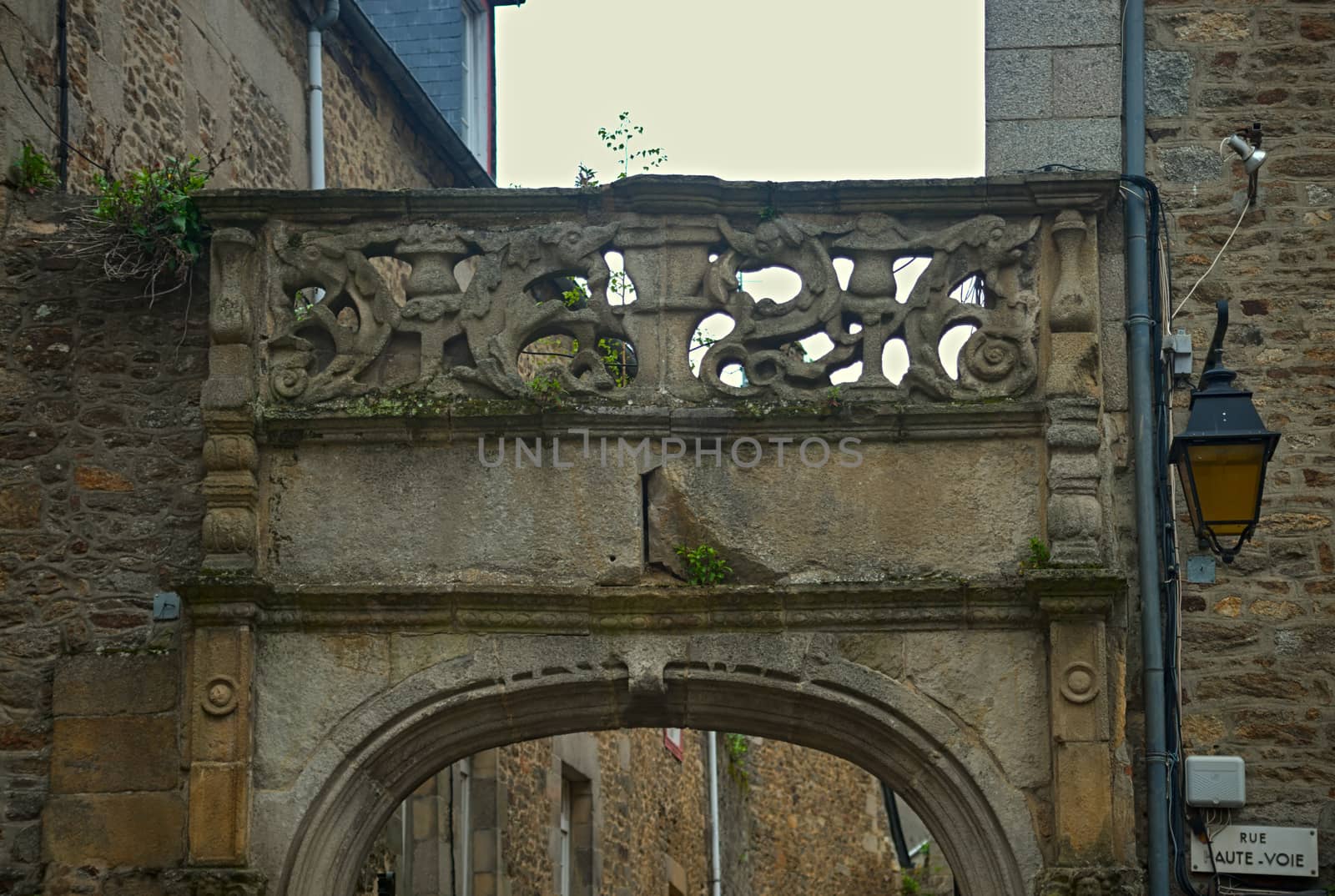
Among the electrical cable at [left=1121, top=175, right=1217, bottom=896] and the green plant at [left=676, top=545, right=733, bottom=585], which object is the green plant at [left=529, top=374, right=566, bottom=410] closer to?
the green plant at [left=676, top=545, right=733, bottom=585]

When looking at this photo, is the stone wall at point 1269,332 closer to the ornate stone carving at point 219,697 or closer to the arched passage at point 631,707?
the arched passage at point 631,707

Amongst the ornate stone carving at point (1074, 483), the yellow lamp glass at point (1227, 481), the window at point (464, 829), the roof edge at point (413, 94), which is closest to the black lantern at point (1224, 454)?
the yellow lamp glass at point (1227, 481)

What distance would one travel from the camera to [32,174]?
7.61m

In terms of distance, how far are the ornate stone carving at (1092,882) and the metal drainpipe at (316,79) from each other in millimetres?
6011

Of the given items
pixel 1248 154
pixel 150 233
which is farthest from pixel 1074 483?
pixel 150 233

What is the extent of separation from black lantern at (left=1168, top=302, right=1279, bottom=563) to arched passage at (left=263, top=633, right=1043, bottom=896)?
41.6 inches

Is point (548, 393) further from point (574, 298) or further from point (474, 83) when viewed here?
point (474, 83)

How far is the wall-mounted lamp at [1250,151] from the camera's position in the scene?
7199 millimetres

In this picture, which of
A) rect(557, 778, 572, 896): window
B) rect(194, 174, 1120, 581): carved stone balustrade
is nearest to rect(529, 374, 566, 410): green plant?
rect(194, 174, 1120, 581): carved stone balustrade

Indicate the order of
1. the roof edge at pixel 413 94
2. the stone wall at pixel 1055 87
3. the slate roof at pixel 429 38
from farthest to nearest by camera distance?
1. the slate roof at pixel 429 38
2. the roof edge at pixel 413 94
3. the stone wall at pixel 1055 87

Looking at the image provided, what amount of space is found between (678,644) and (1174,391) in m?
1.88

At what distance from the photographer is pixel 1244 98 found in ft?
24.4

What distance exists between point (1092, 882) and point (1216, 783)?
579mm

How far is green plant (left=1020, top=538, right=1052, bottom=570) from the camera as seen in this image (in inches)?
270
